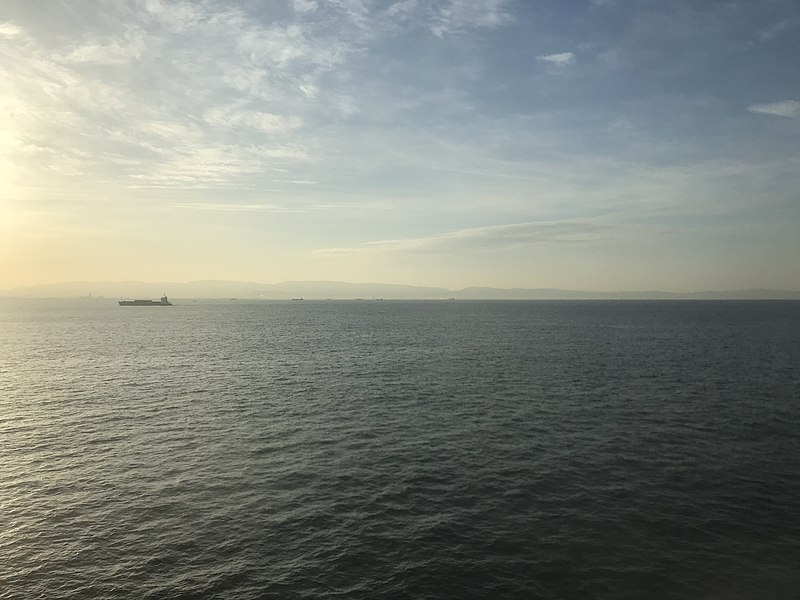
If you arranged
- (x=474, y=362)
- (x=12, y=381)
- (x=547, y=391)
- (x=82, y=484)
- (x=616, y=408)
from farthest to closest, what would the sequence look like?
(x=474, y=362)
(x=12, y=381)
(x=547, y=391)
(x=616, y=408)
(x=82, y=484)

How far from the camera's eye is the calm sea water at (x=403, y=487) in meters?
28.3

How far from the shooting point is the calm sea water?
2834cm

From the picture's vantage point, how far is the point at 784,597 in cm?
2573

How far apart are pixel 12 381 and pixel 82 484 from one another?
204ft

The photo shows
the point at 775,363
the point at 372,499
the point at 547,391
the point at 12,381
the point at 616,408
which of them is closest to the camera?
the point at 372,499

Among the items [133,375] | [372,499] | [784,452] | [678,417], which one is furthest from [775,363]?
[133,375]

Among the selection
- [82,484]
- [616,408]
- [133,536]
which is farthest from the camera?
[616,408]

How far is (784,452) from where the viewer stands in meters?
47.8

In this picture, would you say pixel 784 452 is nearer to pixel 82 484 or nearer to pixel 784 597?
pixel 784 597

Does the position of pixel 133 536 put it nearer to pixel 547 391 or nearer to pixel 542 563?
pixel 542 563

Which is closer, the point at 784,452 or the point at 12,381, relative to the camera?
the point at 784,452

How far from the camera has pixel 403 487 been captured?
4019cm

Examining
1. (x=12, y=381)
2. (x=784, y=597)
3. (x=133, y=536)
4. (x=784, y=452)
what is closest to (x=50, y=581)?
Answer: (x=133, y=536)

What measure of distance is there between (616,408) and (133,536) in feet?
186
